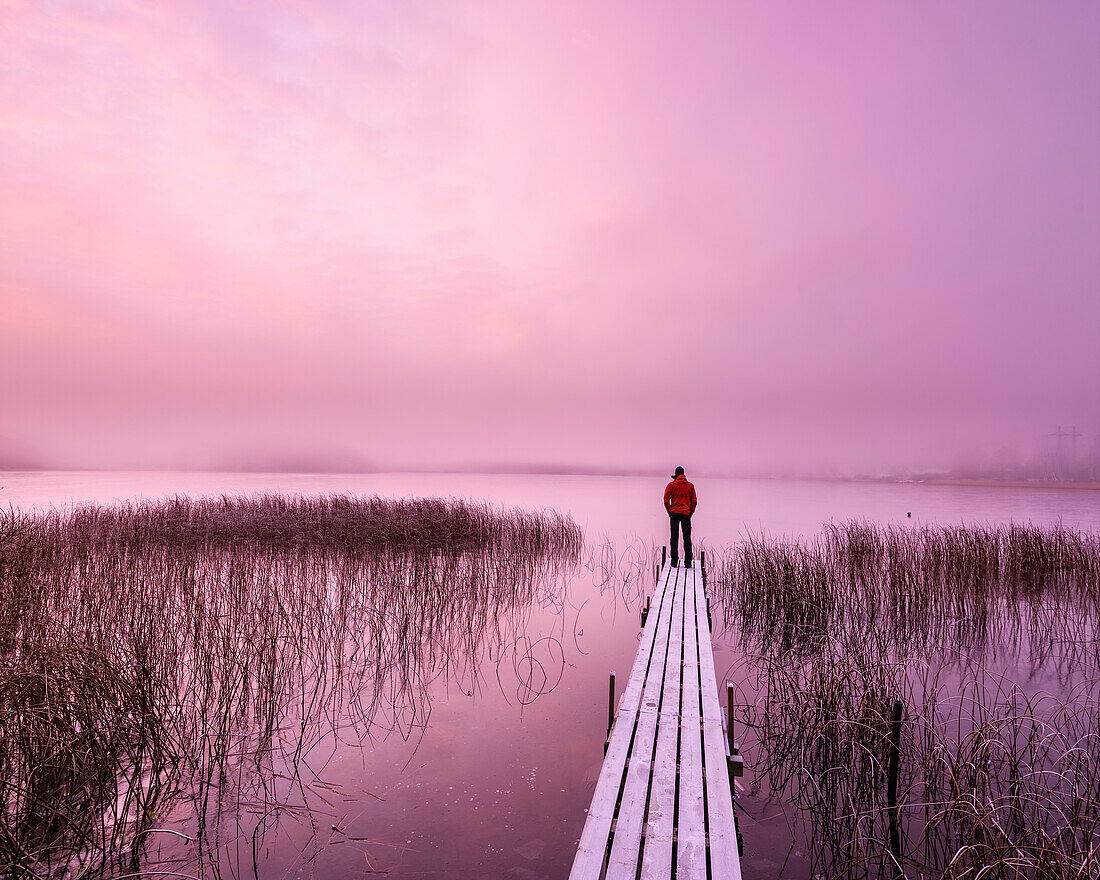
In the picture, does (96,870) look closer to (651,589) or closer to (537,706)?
(537,706)

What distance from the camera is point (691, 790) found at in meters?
3.56

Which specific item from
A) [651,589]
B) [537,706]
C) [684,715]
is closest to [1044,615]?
[651,589]

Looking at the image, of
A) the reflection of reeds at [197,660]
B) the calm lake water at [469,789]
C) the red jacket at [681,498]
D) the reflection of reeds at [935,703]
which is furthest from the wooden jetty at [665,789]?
the red jacket at [681,498]

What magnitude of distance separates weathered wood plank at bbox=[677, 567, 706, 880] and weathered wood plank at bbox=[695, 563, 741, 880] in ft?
0.17

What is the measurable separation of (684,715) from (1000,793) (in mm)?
2535

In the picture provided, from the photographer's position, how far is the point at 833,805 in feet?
13.6

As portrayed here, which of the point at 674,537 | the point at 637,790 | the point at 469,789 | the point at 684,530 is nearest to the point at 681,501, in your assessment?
the point at 684,530

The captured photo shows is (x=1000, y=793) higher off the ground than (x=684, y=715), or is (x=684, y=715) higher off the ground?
(x=684, y=715)

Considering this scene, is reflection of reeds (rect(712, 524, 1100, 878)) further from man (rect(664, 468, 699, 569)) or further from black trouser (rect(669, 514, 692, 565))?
man (rect(664, 468, 699, 569))

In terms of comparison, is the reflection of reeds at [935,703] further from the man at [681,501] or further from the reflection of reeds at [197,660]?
the reflection of reeds at [197,660]

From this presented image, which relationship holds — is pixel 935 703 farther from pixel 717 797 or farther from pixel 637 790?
pixel 637 790

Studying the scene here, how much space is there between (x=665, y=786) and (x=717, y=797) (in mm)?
351

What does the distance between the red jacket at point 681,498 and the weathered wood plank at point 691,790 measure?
564 centimetres

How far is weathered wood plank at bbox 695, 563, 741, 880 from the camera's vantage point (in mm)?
2891
